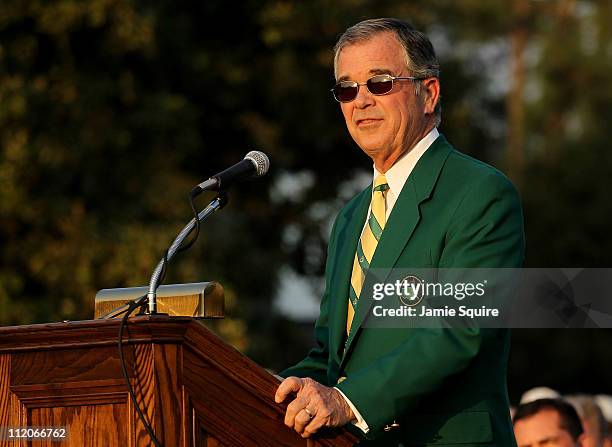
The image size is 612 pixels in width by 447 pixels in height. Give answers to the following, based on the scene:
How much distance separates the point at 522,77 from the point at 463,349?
31.2m

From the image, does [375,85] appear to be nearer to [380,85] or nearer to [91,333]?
[380,85]

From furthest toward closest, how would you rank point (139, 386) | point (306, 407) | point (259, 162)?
point (259, 162), point (306, 407), point (139, 386)

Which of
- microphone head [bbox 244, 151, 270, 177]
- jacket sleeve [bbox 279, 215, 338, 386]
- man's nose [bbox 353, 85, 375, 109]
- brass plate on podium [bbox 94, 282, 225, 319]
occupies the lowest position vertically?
brass plate on podium [bbox 94, 282, 225, 319]

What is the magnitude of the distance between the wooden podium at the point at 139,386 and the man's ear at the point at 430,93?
4.09 feet

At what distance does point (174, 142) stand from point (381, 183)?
29.2 feet

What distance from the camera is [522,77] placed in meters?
34.1

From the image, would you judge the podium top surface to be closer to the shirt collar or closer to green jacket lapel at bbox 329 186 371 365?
green jacket lapel at bbox 329 186 371 365

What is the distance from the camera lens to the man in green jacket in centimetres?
358

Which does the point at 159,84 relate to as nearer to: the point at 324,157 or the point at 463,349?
the point at 324,157

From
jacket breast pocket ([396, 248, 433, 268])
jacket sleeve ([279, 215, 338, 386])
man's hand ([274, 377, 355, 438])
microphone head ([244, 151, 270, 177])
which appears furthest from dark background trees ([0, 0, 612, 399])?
man's hand ([274, 377, 355, 438])

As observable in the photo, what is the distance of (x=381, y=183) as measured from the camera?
4234mm

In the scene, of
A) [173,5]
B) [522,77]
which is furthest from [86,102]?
[522,77]

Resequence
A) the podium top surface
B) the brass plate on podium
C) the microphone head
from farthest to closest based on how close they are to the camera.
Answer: the microphone head < the brass plate on podium < the podium top surface

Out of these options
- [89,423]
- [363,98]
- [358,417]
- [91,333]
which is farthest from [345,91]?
[89,423]
